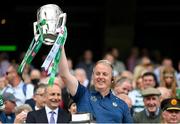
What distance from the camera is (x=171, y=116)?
10.5 metres

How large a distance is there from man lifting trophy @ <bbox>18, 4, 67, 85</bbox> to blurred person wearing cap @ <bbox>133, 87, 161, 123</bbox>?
3.89 meters

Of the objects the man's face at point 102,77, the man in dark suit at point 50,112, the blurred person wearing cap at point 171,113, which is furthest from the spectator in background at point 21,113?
the man's face at point 102,77

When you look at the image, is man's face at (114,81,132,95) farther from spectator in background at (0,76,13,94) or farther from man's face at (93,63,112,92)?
man's face at (93,63,112,92)

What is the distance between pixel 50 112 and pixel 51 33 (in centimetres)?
292

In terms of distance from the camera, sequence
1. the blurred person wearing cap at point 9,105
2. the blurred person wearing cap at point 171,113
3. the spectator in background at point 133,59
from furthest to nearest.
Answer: the spectator in background at point 133,59, the blurred person wearing cap at point 9,105, the blurred person wearing cap at point 171,113

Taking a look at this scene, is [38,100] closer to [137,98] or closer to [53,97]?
[53,97]

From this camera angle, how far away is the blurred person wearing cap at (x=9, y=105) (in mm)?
11875

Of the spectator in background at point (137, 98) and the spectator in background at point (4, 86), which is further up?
the spectator in background at point (4, 86)

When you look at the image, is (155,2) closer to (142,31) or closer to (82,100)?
(142,31)

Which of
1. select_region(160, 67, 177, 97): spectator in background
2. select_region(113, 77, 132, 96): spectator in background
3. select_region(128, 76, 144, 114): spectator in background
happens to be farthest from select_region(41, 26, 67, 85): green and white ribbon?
select_region(160, 67, 177, 97): spectator in background

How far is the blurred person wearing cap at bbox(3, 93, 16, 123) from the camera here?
1188cm

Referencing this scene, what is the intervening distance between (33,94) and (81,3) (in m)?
11.5

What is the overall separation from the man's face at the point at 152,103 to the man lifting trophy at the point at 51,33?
3.92 metres

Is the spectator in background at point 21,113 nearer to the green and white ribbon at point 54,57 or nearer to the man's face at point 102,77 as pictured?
the man's face at point 102,77
